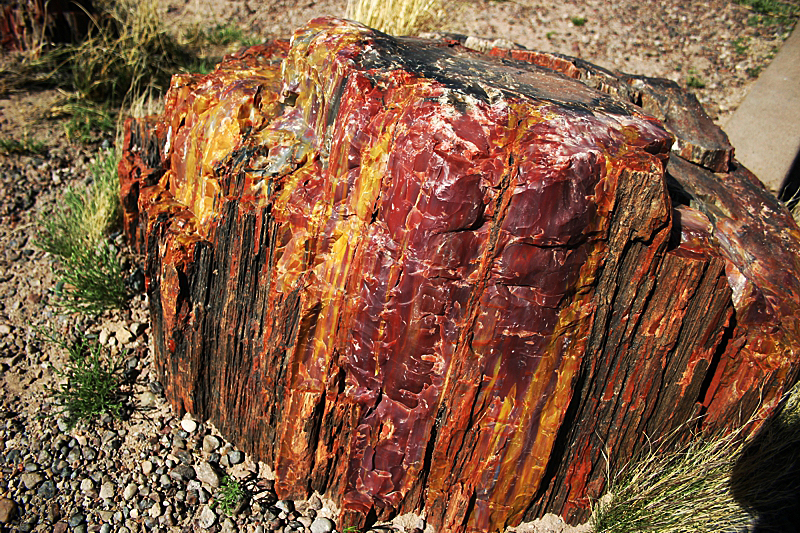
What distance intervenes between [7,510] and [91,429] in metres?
0.53

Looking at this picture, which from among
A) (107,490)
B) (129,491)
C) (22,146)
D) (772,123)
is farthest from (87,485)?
(772,123)

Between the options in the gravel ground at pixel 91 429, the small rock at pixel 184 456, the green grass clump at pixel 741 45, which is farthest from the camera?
the green grass clump at pixel 741 45

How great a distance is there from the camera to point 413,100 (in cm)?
253

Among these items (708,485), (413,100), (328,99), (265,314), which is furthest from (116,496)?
(708,485)

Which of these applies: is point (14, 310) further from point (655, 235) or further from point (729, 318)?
point (729, 318)

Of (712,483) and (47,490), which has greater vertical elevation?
(712,483)

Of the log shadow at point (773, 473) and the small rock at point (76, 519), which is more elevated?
the log shadow at point (773, 473)

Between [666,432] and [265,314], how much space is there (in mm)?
2000

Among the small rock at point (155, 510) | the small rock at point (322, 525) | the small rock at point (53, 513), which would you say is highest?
the small rock at point (322, 525)

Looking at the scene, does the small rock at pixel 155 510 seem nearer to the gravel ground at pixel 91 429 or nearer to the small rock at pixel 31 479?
the gravel ground at pixel 91 429

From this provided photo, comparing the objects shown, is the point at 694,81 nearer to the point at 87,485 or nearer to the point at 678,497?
the point at 678,497

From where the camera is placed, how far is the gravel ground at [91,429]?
300cm

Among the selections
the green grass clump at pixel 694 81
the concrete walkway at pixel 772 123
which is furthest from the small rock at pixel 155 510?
the green grass clump at pixel 694 81

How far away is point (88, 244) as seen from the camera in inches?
165
